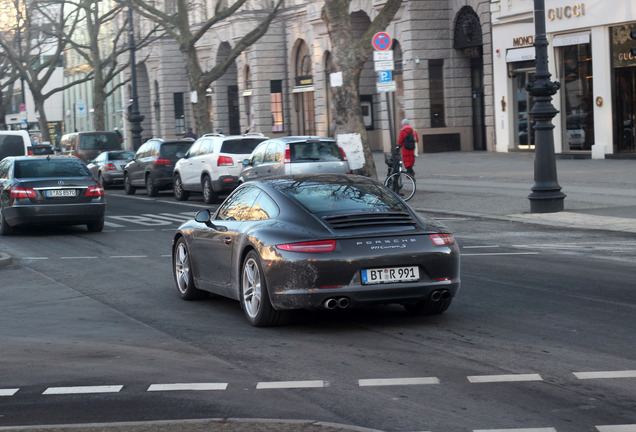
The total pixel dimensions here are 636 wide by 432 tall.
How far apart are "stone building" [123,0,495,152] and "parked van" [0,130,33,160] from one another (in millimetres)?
11851

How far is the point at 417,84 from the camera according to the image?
4181 cm

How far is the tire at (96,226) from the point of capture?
19797 millimetres

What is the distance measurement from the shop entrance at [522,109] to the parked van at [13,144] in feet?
55.4

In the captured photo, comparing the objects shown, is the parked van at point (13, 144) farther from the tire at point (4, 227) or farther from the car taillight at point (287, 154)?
the tire at point (4, 227)

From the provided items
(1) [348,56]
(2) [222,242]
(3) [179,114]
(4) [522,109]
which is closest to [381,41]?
(1) [348,56]

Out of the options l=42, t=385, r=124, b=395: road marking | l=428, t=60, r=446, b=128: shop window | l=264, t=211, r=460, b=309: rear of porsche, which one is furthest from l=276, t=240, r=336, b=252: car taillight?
l=428, t=60, r=446, b=128: shop window

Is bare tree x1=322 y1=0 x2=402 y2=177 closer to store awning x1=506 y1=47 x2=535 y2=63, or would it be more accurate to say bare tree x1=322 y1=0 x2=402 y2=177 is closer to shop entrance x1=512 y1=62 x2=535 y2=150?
store awning x1=506 y1=47 x2=535 y2=63

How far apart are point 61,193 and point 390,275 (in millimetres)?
11892

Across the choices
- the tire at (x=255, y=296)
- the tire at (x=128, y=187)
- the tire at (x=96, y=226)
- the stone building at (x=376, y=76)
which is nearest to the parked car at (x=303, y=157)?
the tire at (x=96, y=226)

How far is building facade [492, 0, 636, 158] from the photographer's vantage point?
3222 cm

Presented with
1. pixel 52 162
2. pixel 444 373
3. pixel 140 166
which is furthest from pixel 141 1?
pixel 444 373

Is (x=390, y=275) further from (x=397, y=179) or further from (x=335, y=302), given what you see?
(x=397, y=179)

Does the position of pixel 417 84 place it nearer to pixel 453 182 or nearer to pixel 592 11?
pixel 592 11

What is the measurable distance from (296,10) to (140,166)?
2206 cm
